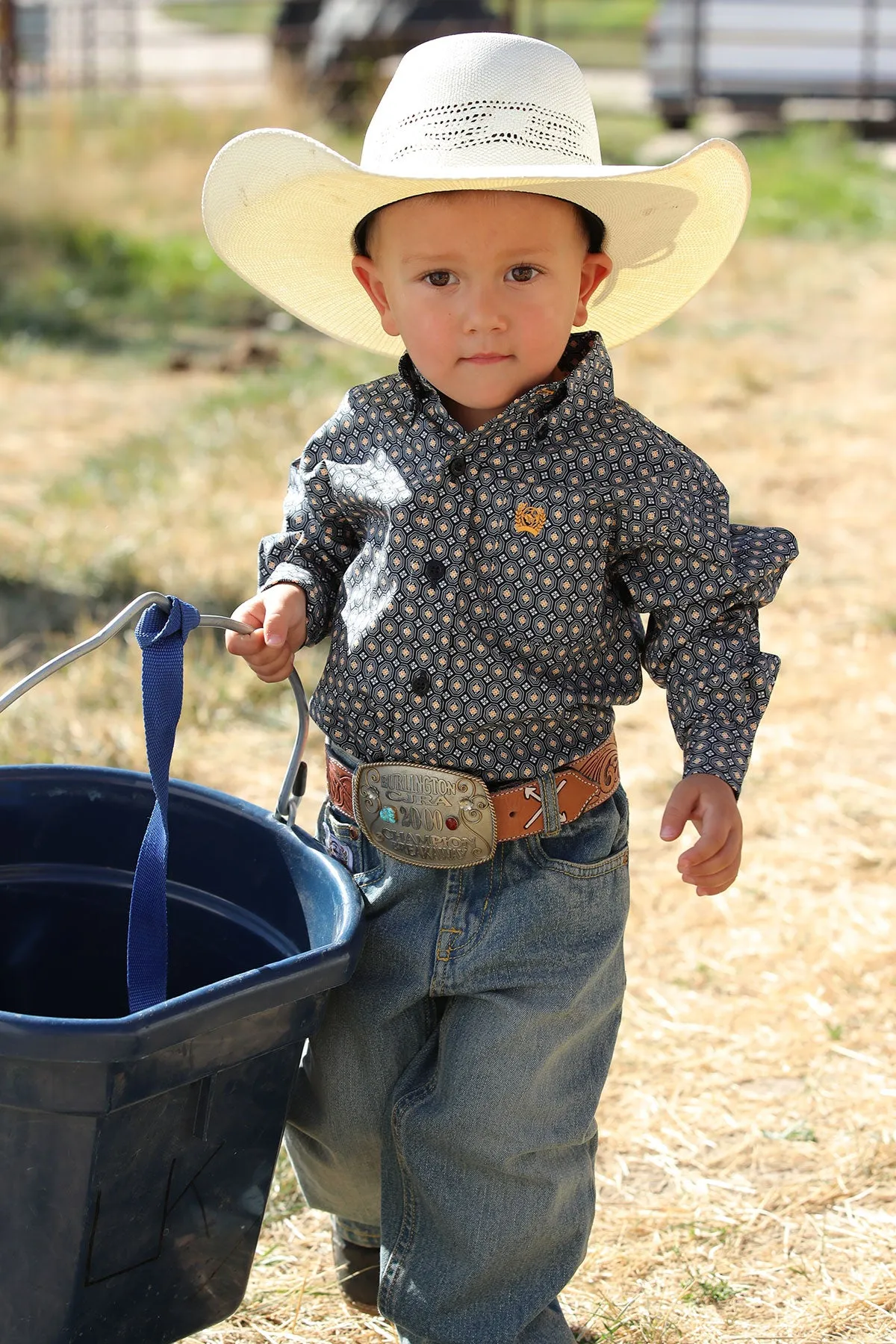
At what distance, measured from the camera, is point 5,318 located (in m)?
8.83

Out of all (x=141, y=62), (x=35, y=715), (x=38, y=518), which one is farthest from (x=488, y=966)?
(x=141, y=62)

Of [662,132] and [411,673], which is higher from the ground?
[411,673]

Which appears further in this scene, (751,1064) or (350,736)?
(751,1064)

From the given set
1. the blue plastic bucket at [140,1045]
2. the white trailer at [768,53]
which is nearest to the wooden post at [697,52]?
the white trailer at [768,53]

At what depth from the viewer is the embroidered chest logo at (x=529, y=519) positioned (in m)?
1.96

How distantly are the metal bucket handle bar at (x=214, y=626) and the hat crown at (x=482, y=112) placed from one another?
558 millimetres

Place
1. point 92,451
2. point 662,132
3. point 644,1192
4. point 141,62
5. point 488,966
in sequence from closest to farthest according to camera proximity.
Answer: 1. point 488,966
2. point 644,1192
3. point 92,451
4. point 662,132
5. point 141,62

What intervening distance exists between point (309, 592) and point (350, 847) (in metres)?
0.33

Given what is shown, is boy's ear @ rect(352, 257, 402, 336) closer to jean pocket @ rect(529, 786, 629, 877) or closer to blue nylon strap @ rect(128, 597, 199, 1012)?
blue nylon strap @ rect(128, 597, 199, 1012)

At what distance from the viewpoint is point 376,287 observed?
7.00ft

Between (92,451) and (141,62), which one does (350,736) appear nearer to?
(92,451)

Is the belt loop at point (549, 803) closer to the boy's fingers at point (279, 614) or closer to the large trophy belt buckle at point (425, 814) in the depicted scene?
the large trophy belt buckle at point (425, 814)

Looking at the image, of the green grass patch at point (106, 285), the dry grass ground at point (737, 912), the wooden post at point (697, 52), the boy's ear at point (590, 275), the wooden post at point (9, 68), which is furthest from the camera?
the wooden post at point (697, 52)

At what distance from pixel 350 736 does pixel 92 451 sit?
15.2 ft
